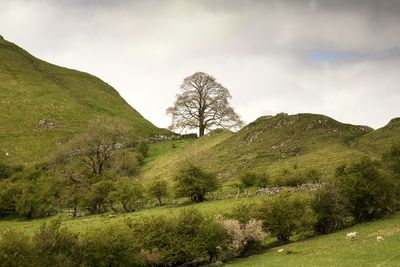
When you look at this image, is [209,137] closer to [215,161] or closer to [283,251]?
[215,161]

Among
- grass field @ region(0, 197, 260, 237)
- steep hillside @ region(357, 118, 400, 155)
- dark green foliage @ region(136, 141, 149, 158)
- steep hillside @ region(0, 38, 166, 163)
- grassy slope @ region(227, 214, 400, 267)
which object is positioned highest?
steep hillside @ region(0, 38, 166, 163)

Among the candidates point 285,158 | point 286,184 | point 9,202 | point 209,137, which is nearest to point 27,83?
point 209,137

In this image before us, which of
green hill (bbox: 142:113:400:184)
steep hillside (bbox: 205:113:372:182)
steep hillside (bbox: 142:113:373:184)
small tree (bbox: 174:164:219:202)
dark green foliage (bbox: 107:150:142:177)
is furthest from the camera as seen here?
dark green foliage (bbox: 107:150:142:177)

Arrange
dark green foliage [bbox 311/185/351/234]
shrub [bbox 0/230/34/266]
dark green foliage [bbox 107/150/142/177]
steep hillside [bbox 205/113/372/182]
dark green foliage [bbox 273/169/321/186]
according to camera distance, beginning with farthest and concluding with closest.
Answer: dark green foliage [bbox 107/150/142/177], steep hillside [bbox 205/113/372/182], dark green foliage [bbox 273/169/321/186], dark green foliage [bbox 311/185/351/234], shrub [bbox 0/230/34/266]

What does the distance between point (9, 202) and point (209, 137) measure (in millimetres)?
42121

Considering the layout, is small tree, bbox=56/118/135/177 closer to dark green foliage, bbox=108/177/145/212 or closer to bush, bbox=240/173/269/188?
dark green foliage, bbox=108/177/145/212

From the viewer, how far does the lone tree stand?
105688 millimetres

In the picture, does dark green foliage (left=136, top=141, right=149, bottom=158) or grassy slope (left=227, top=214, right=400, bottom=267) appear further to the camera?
dark green foliage (left=136, top=141, right=149, bottom=158)

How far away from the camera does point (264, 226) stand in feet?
145

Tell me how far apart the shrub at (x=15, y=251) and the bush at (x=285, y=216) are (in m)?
20.4

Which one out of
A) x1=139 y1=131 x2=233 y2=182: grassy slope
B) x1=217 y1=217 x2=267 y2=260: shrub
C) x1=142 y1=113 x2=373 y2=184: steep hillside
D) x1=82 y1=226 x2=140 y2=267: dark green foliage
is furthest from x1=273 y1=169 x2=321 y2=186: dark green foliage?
Result: x1=82 y1=226 x2=140 y2=267: dark green foliage

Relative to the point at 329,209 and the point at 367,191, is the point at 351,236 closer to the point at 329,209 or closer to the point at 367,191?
the point at 329,209

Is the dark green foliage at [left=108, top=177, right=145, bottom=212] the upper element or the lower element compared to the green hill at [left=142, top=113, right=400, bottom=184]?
lower

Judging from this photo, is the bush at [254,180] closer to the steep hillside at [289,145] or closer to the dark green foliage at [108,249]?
the steep hillside at [289,145]
